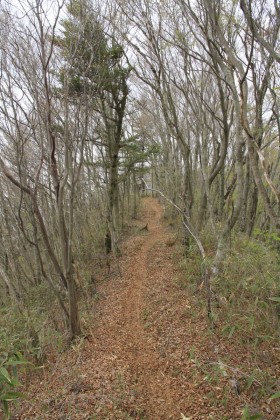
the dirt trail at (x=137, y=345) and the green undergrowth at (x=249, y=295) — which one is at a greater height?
the green undergrowth at (x=249, y=295)

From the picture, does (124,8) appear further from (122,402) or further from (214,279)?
(122,402)

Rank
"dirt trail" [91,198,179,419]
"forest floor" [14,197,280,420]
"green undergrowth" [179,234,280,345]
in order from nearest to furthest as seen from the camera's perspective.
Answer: "forest floor" [14,197,280,420] → "dirt trail" [91,198,179,419] → "green undergrowth" [179,234,280,345]

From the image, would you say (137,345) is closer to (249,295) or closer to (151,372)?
(151,372)

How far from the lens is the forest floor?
3129 mm

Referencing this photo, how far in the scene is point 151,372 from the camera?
3879mm

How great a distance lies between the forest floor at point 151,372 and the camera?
123 inches

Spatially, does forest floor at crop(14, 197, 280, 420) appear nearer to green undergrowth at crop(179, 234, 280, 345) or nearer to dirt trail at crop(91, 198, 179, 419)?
dirt trail at crop(91, 198, 179, 419)

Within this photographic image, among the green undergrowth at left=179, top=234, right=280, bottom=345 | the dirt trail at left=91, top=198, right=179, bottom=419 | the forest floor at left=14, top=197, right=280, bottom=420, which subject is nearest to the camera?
the forest floor at left=14, top=197, right=280, bottom=420

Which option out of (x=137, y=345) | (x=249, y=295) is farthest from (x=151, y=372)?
(x=249, y=295)

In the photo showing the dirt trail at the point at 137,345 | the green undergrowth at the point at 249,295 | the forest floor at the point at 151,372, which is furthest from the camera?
the green undergrowth at the point at 249,295

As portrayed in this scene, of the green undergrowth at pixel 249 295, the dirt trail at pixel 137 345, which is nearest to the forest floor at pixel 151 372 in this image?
the dirt trail at pixel 137 345

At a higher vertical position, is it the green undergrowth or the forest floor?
the green undergrowth

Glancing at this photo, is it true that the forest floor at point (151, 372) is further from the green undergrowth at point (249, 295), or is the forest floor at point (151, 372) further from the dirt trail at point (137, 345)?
the green undergrowth at point (249, 295)

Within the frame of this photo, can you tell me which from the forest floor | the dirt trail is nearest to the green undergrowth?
the forest floor
